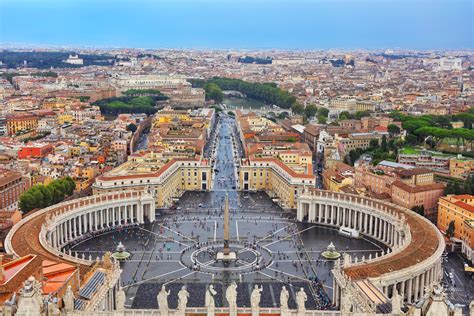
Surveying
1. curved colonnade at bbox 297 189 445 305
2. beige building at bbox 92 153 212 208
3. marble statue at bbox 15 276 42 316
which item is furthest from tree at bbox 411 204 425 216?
marble statue at bbox 15 276 42 316

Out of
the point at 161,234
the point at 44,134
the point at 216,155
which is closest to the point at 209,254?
the point at 161,234

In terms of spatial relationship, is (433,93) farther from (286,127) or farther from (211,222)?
(211,222)

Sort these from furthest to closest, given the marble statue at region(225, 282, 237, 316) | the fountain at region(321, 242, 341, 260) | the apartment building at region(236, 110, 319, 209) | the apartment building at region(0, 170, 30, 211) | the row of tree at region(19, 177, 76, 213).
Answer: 1. the apartment building at region(236, 110, 319, 209)
2. the apartment building at region(0, 170, 30, 211)
3. the row of tree at region(19, 177, 76, 213)
4. the fountain at region(321, 242, 341, 260)
5. the marble statue at region(225, 282, 237, 316)

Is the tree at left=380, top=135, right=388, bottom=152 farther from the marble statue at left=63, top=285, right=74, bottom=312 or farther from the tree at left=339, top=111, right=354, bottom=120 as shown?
the marble statue at left=63, top=285, right=74, bottom=312

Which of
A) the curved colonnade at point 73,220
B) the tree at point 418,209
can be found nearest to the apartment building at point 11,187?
the curved colonnade at point 73,220

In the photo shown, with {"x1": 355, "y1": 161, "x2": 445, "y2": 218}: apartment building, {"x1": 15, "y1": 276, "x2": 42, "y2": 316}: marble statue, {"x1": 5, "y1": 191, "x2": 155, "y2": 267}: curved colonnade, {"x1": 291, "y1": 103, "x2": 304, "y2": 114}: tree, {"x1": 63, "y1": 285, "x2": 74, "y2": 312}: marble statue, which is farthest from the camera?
{"x1": 291, "y1": 103, "x2": 304, "y2": 114}: tree

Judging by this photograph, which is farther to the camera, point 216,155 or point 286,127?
point 286,127

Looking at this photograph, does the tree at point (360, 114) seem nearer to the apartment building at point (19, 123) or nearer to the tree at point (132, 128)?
the tree at point (132, 128)
